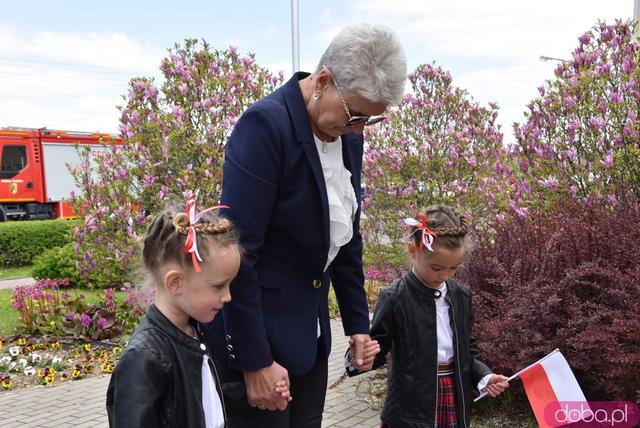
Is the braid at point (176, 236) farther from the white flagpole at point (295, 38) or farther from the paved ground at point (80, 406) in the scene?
the white flagpole at point (295, 38)

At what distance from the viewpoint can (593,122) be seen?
507 centimetres

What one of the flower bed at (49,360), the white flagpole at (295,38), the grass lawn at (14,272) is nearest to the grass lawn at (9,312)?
the flower bed at (49,360)

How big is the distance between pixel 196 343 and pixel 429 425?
1.23 meters

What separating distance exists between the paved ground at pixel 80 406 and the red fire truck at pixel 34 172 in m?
15.2

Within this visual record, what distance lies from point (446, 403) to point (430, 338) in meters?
0.30

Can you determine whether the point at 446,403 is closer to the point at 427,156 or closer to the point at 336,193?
the point at 336,193

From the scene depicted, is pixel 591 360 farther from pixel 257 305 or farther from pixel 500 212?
pixel 500 212

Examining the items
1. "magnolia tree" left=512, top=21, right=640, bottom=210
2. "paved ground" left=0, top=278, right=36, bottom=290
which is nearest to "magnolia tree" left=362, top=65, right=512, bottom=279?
"magnolia tree" left=512, top=21, right=640, bottom=210

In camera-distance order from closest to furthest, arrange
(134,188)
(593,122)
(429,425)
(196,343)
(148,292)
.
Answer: (196,343) → (148,292) → (429,425) → (593,122) → (134,188)

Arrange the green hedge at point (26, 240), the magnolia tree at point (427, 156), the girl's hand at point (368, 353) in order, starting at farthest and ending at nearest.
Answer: the green hedge at point (26, 240), the magnolia tree at point (427, 156), the girl's hand at point (368, 353)

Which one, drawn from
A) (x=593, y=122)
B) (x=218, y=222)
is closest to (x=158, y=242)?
(x=218, y=222)

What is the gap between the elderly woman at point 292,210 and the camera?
1943 millimetres

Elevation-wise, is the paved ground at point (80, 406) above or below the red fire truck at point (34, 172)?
below

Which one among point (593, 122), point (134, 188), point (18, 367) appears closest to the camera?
point (593, 122)
